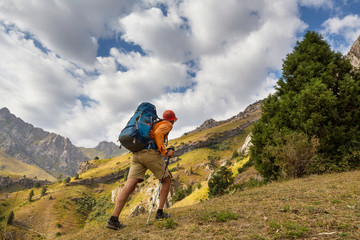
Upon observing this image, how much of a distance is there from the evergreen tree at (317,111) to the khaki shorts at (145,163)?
10.2 meters

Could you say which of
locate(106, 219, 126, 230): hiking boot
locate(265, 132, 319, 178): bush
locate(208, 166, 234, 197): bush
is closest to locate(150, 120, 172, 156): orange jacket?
locate(106, 219, 126, 230): hiking boot

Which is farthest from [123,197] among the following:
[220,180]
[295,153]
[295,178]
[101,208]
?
[101,208]

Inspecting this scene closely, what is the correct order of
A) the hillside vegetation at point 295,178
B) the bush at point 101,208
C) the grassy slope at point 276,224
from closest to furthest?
the grassy slope at point 276,224 < the hillside vegetation at point 295,178 < the bush at point 101,208

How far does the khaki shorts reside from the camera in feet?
16.8

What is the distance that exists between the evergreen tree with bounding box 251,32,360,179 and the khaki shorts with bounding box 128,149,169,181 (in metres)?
10.2

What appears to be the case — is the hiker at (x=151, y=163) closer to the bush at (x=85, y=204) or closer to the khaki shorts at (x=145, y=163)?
the khaki shorts at (x=145, y=163)

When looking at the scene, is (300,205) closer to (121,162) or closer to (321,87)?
(321,87)

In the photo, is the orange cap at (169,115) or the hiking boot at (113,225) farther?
the orange cap at (169,115)

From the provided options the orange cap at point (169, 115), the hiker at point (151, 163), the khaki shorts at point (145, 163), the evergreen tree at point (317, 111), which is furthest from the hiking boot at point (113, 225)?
the evergreen tree at point (317, 111)

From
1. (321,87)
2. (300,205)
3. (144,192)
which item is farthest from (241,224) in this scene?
(144,192)

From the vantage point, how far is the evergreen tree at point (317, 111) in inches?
469

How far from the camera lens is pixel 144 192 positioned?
77.1m

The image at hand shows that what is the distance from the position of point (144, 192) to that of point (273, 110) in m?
72.6

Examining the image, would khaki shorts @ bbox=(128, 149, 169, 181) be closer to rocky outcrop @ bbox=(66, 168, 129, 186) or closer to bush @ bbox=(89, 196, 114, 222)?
bush @ bbox=(89, 196, 114, 222)
